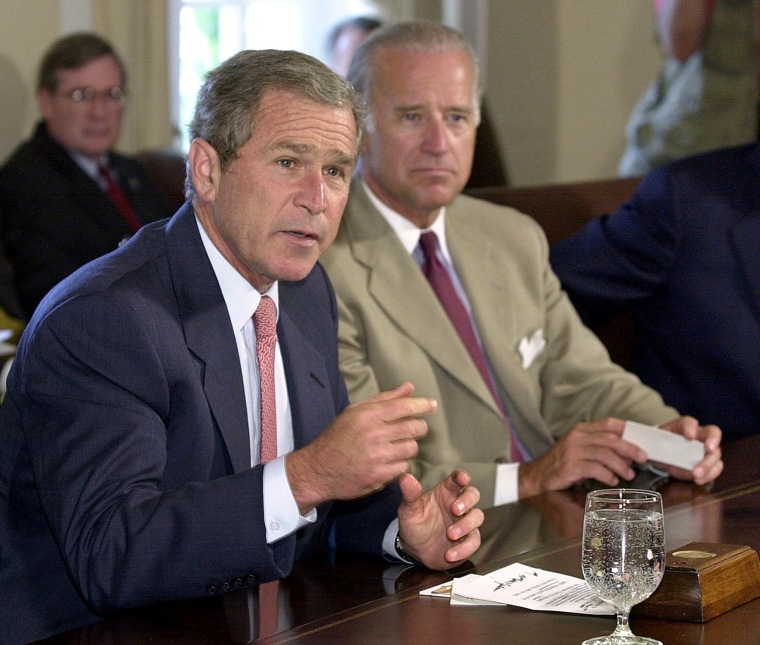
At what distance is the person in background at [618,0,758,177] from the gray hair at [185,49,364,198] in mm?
3811

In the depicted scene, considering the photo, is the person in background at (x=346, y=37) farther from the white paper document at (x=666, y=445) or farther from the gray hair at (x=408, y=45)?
the white paper document at (x=666, y=445)

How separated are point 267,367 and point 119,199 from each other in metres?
2.67

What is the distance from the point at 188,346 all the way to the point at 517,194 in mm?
1759

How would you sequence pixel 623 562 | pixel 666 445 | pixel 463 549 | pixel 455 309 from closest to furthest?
pixel 623 562
pixel 463 549
pixel 666 445
pixel 455 309

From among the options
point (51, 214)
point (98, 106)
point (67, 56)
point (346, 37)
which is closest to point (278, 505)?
point (51, 214)

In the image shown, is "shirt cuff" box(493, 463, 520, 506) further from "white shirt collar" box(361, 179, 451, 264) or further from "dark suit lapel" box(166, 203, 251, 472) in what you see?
"dark suit lapel" box(166, 203, 251, 472)

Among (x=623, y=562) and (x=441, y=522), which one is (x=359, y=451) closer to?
(x=441, y=522)

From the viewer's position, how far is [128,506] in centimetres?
145

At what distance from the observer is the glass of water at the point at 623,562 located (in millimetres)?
1241

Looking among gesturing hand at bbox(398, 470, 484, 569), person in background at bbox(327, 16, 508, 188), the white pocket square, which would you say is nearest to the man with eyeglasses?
person in background at bbox(327, 16, 508, 188)

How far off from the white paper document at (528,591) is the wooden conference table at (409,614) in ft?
0.06

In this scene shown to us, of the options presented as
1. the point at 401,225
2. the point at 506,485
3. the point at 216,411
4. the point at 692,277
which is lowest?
the point at 506,485

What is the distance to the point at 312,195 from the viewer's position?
1754 mm

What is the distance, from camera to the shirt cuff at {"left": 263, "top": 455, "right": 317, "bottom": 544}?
149 centimetres
